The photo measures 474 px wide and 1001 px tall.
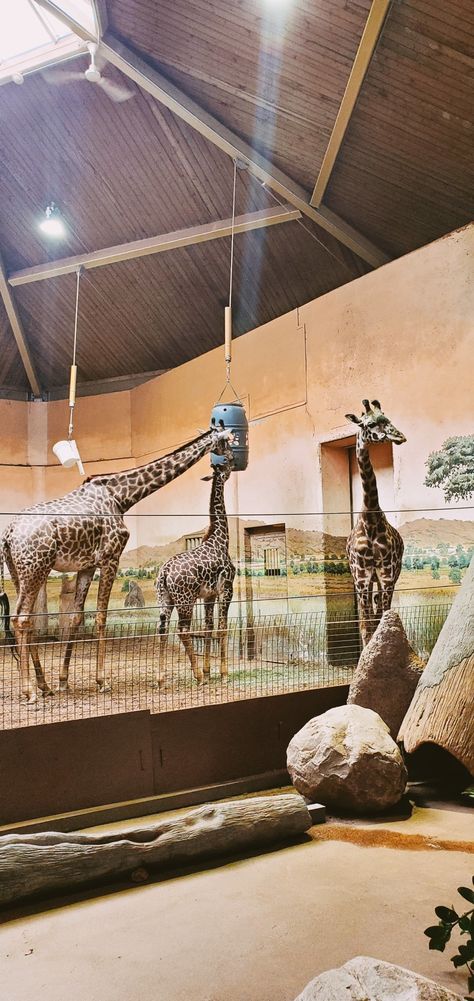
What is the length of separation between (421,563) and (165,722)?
2.91 m

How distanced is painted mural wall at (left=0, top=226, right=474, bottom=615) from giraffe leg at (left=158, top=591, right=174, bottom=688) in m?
0.53

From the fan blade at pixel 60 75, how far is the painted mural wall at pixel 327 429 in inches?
119

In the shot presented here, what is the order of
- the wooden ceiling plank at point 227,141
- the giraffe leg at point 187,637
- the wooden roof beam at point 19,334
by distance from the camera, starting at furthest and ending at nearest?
the wooden roof beam at point 19,334 → the wooden ceiling plank at point 227,141 → the giraffe leg at point 187,637

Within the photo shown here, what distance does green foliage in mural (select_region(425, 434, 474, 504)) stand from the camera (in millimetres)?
5590

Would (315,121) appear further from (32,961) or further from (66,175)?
(32,961)

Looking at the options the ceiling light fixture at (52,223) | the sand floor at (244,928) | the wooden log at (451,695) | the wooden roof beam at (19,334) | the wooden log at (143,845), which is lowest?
the sand floor at (244,928)

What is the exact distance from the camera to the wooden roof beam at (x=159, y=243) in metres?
7.41

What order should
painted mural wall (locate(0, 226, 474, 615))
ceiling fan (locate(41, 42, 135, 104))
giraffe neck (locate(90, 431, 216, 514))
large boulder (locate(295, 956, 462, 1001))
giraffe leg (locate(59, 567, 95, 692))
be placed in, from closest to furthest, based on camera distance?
1. large boulder (locate(295, 956, 462, 1001))
2. giraffe leg (locate(59, 567, 95, 692))
3. giraffe neck (locate(90, 431, 216, 514))
4. painted mural wall (locate(0, 226, 474, 615))
5. ceiling fan (locate(41, 42, 135, 104))

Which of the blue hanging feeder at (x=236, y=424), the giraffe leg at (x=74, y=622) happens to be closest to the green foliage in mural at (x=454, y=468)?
the blue hanging feeder at (x=236, y=424)

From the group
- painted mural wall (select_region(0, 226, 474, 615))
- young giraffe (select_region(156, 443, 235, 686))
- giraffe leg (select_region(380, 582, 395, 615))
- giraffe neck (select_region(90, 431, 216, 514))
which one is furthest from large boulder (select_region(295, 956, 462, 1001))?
giraffe neck (select_region(90, 431, 216, 514))

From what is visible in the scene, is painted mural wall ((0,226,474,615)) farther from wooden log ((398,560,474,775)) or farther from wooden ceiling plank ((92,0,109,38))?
wooden ceiling plank ((92,0,109,38))

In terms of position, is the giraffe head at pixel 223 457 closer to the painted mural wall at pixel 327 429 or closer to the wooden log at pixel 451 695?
the painted mural wall at pixel 327 429

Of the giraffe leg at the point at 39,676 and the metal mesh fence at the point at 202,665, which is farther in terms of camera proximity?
→ the giraffe leg at the point at 39,676

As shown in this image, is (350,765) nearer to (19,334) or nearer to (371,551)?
(371,551)
